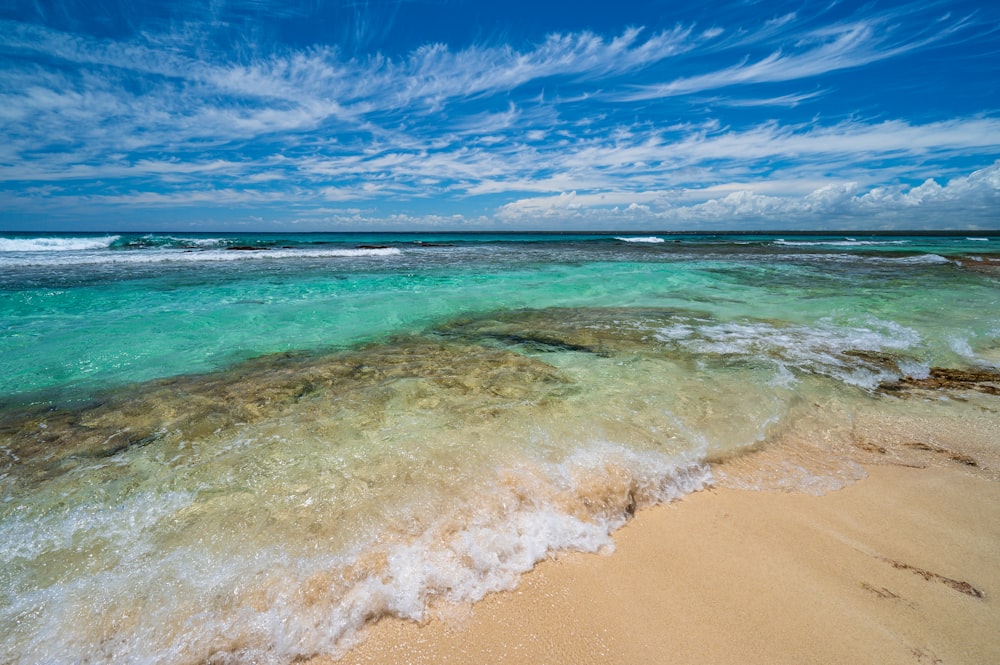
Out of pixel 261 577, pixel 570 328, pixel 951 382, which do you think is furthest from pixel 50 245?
pixel 951 382

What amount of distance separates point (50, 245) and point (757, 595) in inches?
1968

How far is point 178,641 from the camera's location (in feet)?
6.62

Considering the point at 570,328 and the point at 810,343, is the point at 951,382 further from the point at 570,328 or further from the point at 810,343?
the point at 570,328

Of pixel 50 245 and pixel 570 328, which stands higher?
pixel 50 245

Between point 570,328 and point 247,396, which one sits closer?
point 247,396

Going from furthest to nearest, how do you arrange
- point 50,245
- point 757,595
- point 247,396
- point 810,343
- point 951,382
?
point 50,245 < point 810,343 < point 951,382 < point 247,396 < point 757,595

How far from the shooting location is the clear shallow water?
2.22 metres

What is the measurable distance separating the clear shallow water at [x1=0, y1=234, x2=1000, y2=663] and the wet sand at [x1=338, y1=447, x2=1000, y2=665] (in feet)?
0.65

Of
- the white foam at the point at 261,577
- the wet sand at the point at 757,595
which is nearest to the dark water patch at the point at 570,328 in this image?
the wet sand at the point at 757,595

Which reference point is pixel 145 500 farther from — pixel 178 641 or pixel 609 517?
pixel 609 517

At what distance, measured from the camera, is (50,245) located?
33938 millimetres

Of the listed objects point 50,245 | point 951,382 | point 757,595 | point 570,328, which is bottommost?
point 757,595

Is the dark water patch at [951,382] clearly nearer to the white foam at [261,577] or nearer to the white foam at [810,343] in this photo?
the white foam at [810,343]

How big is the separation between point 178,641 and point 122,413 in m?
3.35
